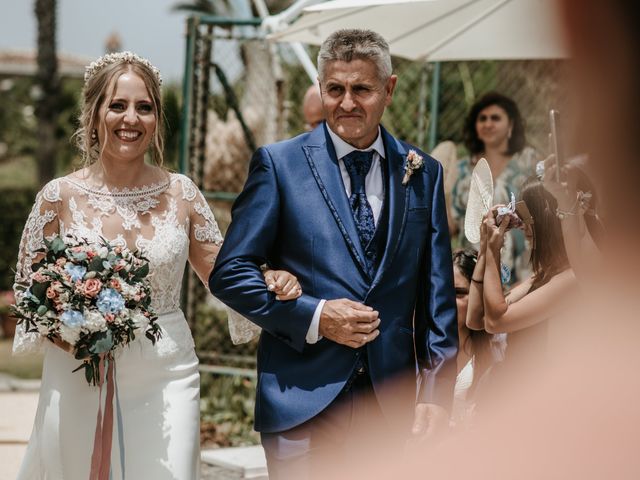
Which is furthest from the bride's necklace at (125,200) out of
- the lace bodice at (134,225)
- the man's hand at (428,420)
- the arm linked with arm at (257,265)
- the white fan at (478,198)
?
the man's hand at (428,420)

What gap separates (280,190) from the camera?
3.45 m

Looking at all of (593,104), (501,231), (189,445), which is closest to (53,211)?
(189,445)

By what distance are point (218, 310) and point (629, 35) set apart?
865 cm

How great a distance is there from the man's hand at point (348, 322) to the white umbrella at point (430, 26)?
9.36ft

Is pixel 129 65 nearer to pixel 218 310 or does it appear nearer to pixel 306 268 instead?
pixel 306 268

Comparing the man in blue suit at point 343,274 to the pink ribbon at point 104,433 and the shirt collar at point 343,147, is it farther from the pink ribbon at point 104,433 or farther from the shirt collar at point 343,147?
the pink ribbon at point 104,433

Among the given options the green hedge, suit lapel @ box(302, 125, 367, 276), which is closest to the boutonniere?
suit lapel @ box(302, 125, 367, 276)

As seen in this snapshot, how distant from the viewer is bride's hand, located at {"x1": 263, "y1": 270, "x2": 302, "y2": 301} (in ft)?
10.8

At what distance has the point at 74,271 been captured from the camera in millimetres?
3805

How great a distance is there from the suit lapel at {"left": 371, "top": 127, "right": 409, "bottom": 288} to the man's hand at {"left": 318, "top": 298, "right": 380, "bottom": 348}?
132mm

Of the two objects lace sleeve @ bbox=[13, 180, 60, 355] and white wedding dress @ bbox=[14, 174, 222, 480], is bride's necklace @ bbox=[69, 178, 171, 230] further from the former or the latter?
lace sleeve @ bbox=[13, 180, 60, 355]

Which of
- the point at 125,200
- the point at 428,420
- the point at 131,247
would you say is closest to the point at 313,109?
the point at 125,200

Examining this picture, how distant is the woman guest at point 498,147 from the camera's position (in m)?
6.84

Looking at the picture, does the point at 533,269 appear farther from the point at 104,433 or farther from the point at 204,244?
the point at 104,433
